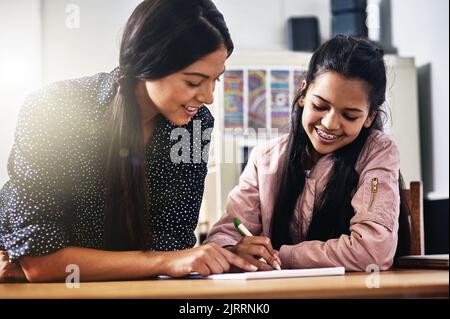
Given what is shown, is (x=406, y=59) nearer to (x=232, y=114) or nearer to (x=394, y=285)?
(x=232, y=114)

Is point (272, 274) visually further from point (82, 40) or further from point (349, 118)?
point (82, 40)

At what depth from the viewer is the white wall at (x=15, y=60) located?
2682 millimetres

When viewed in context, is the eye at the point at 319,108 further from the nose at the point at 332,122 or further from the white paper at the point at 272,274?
the white paper at the point at 272,274

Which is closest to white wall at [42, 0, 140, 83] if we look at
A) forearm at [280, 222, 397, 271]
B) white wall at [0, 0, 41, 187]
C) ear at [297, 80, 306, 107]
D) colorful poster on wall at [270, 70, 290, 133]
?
white wall at [0, 0, 41, 187]

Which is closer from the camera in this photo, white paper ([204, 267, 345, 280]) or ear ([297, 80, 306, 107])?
white paper ([204, 267, 345, 280])

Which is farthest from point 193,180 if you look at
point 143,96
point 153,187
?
point 143,96

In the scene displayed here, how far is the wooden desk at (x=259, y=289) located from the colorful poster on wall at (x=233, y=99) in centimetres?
234

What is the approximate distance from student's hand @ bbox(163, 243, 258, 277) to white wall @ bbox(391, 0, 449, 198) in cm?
220

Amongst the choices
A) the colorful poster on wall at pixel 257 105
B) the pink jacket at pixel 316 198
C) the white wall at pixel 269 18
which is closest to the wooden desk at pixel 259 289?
the pink jacket at pixel 316 198

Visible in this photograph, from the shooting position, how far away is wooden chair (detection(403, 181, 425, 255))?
1412 millimetres

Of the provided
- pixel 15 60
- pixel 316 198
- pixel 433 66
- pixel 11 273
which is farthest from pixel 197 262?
pixel 433 66

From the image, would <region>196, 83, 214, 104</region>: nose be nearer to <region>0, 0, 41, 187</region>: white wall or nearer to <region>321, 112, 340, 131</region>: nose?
<region>321, 112, 340, 131</region>: nose

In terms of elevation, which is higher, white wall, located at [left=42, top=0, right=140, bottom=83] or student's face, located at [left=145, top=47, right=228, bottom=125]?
white wall, located at [left=42, top=0, right=140, bottom=83]

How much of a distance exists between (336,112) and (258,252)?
391mm
